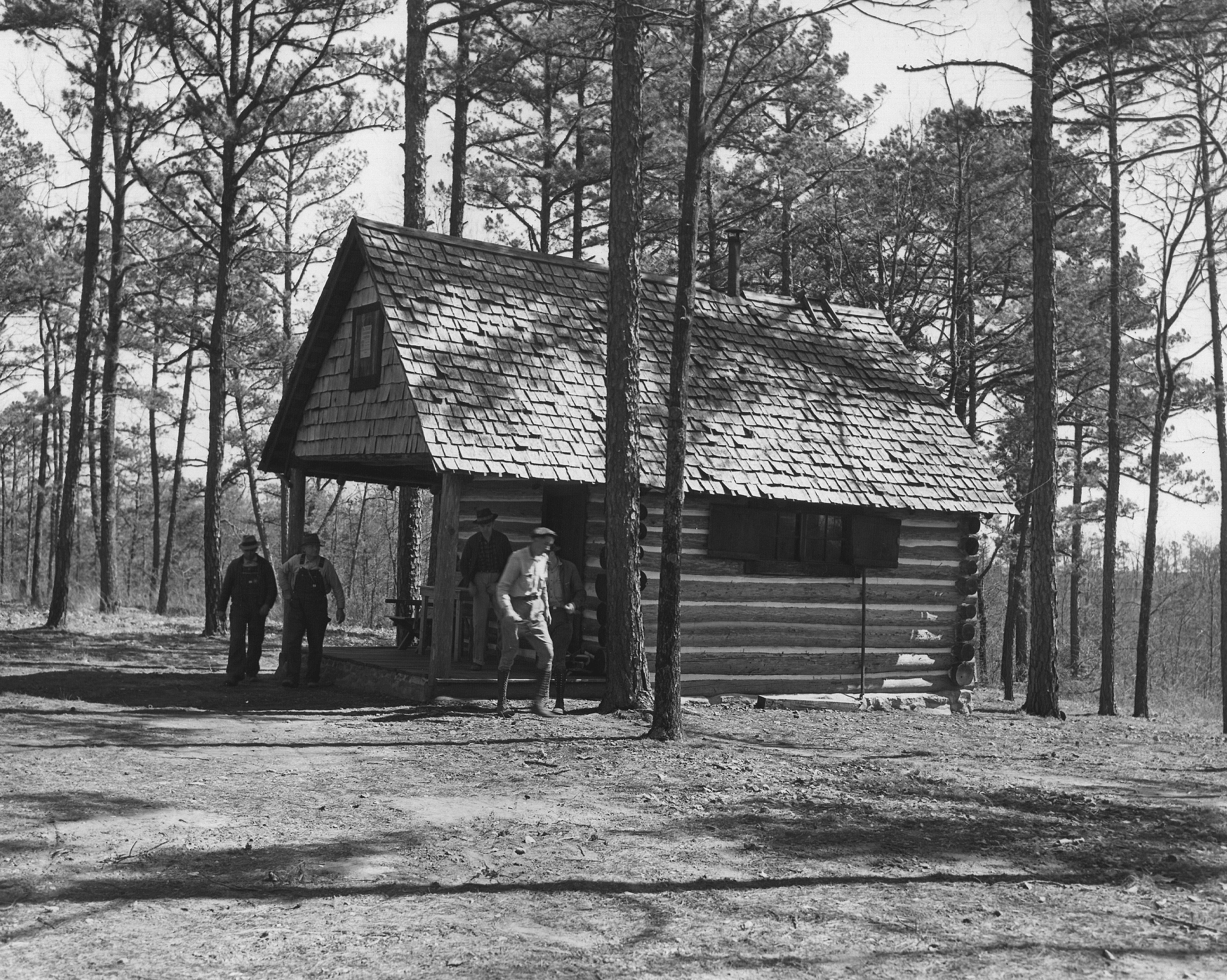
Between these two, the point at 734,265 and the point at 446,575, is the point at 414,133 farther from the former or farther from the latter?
the point at 446,575

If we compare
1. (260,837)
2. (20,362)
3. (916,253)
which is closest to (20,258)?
(20,362)

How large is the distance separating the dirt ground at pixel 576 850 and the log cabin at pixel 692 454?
3.21 m

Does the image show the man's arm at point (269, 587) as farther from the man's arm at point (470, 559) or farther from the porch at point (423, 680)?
the man's arm at point (470, 559)

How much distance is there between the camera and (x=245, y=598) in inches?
629

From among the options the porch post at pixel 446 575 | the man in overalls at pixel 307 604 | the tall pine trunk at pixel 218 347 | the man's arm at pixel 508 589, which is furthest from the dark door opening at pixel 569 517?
the tall pine trunk at pixel 218 347

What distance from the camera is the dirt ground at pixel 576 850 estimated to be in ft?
18.7

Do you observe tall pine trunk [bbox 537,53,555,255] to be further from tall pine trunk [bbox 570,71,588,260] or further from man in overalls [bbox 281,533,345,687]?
man in overalls [bbox 281,533,345,687]

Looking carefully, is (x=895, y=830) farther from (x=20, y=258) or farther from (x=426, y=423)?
(x=20, y=258)

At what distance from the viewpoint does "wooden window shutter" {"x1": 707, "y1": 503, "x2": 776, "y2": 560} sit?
16.6 meters

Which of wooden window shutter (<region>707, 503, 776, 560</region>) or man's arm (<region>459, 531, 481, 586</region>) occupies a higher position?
wooden window shutter (<region>707, 503, 776, 560</region>)

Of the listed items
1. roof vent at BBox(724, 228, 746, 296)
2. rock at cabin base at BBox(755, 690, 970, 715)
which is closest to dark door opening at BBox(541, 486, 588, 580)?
rock at cabin base at BBox(755, 690, 970, 715)

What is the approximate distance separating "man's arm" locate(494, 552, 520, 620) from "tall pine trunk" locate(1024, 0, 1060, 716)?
8883 millimetres

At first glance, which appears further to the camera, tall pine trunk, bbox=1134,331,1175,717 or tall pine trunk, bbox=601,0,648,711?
tall pine trunk, bbox=1134,331,1175,717

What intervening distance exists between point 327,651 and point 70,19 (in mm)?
13260
